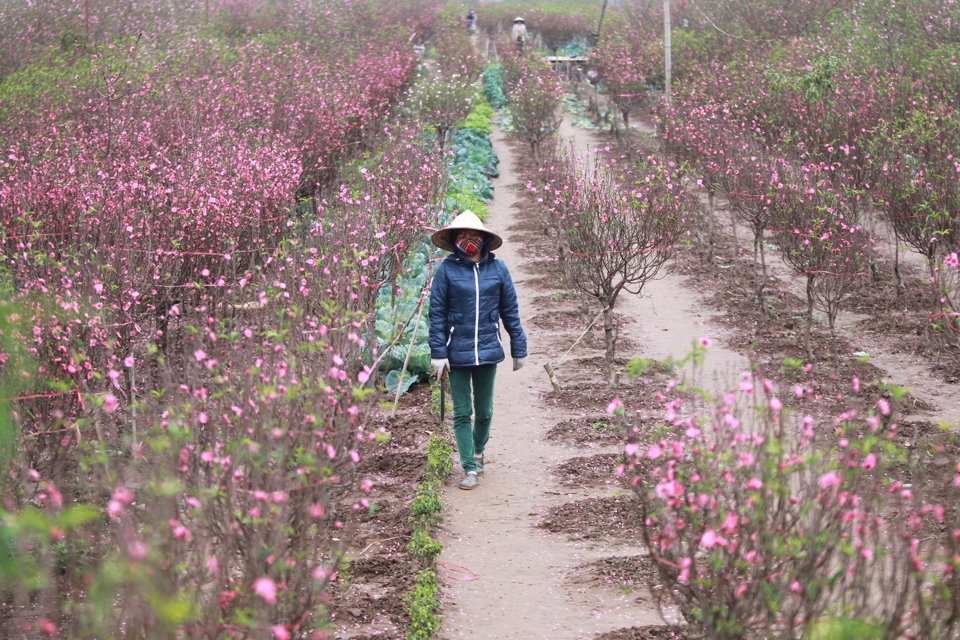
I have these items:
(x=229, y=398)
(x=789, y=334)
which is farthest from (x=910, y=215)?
(x=229, y=398)

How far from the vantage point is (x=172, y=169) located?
863 centimetres

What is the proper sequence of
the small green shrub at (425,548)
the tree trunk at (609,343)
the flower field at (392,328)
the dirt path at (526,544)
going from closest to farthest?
1. the flower field at (392,328)
2. the dirt path at (526,544)
3. the small green shrub at (425,548)
4. the tree trunk at (609,343)

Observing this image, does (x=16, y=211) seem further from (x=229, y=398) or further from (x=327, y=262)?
(x=229, y=398)

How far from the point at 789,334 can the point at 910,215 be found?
1.81 meters

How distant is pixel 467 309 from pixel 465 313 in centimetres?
3

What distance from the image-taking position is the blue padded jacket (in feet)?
20.6

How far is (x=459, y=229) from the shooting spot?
20.7 ft

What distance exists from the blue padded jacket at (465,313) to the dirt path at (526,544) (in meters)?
1.06

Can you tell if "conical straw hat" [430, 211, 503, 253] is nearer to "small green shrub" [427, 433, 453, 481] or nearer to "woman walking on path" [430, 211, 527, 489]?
"woman walking on path" [430, 211, 527, 489]

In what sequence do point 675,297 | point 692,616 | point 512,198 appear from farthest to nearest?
1. point 512,198
2. point 675,297
3. point 692,616

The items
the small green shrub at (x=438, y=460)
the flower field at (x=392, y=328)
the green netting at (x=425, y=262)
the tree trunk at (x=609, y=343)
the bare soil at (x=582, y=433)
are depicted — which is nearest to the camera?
the flower field at (x=392, y=328)

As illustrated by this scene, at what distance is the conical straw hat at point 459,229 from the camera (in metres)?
6.20

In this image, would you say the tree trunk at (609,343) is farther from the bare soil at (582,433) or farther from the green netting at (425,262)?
the green netting at (425,262)

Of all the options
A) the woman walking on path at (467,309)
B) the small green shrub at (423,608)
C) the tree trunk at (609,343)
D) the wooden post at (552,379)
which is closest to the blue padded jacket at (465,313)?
the woman walking on path at (467,309)
